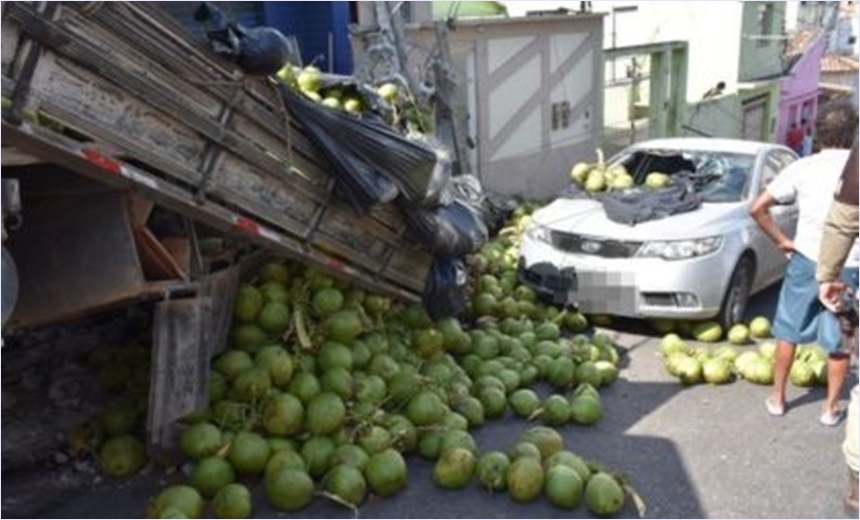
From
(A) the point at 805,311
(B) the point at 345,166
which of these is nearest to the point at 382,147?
(B) the point at 345,166

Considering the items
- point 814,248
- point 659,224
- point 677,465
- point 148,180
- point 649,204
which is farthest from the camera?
point 649,204

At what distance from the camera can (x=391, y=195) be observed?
15.6 ft

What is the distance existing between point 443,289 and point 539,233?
2.17 m

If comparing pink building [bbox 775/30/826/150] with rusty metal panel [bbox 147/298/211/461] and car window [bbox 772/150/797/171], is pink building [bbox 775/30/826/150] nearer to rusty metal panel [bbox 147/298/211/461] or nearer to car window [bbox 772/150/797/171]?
car window [bbox 772/150/797/171]

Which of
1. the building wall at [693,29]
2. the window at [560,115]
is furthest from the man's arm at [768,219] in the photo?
the building wall at [693,29]

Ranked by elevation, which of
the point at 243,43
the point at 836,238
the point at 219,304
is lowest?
the point at 219,304

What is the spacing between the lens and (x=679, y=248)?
6852 mm

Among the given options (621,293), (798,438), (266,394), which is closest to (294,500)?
(266,394)

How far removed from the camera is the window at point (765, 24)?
70.0ft

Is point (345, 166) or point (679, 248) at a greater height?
point (345, 166)

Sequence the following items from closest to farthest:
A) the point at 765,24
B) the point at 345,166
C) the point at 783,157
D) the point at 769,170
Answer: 1. the point at 345,166
2. the point at 769,170
3. the point at 783,157
4. the point at 765,24

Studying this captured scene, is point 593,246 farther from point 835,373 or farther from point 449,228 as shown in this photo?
point 835,373

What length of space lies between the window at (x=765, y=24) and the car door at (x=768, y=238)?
14735 millimetres

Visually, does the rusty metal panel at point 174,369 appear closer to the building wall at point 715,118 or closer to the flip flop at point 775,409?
the flip flop at point 775,409
